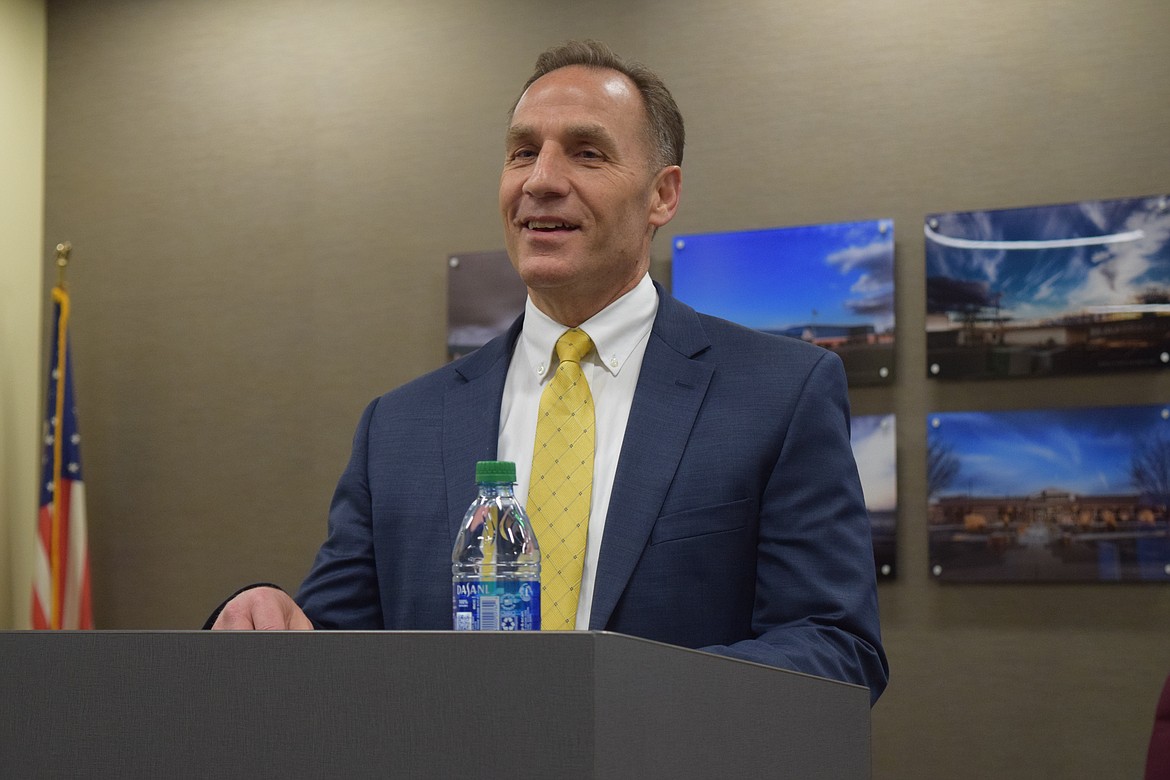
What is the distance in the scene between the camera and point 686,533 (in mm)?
1756

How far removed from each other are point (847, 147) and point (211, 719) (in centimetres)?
327

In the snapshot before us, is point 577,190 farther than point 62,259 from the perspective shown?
No

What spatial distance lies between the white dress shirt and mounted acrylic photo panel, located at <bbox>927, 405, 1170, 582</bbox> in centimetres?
187

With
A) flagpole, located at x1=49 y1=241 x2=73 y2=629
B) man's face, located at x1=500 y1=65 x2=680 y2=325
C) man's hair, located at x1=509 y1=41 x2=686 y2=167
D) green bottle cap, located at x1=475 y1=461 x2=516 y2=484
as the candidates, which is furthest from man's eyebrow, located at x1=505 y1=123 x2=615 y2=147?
flagpole, located at x1=49 y1=241 x2=73 y2=629

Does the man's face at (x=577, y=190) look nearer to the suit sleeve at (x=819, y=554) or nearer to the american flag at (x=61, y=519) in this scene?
the suit sleeve at (x=819, y=554)

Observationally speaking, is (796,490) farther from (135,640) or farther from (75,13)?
(75,13)

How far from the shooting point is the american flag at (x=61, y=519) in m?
4.41

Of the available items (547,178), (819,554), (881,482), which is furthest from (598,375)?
(881,482)

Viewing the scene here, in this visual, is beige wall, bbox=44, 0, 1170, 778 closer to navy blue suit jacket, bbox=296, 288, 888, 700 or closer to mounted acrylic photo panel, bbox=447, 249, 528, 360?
mounted acrylic photo panel, bbox=447, 249, 528, 360

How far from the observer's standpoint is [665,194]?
7.07 ft

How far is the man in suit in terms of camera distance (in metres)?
1.72

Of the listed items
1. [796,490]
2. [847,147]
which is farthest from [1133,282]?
[796,490]

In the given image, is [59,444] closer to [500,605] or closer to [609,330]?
[609,330]

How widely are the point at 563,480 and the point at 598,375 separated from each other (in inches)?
7.5
